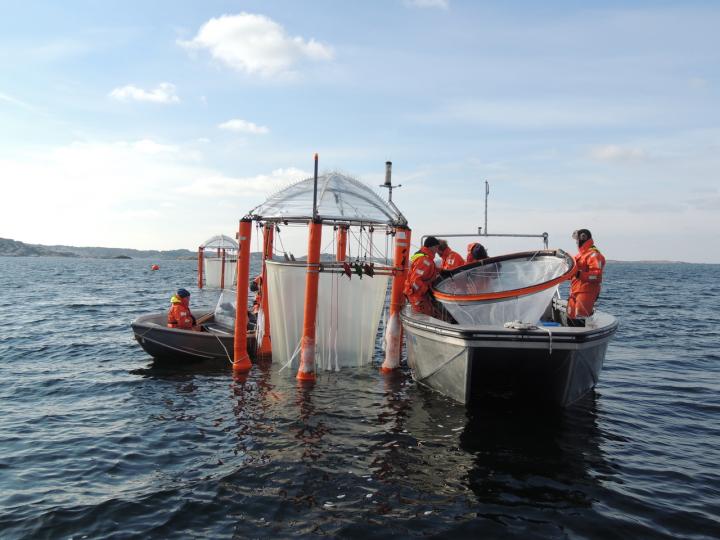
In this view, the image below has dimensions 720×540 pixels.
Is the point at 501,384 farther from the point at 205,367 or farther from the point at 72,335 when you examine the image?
the point at 72,335

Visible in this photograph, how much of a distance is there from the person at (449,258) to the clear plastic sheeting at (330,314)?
51.2 inches

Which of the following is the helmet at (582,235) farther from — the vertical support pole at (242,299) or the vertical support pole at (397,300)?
the vertical support pole at (242,299)

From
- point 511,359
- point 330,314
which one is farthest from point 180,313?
point 511,359

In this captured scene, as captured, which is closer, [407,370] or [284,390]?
[284,390]

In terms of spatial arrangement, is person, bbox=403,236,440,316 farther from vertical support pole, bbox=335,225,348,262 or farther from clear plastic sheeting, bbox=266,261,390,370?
vertical support pole, bbox=335,225,348,262

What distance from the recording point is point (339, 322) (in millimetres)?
11086

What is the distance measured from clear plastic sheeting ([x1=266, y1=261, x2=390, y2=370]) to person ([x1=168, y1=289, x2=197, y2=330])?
2.59 meters

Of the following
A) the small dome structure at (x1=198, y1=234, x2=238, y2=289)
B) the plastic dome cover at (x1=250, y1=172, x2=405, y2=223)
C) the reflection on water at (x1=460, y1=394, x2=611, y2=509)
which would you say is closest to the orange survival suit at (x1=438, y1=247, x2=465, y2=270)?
the plastic dome cover at (x1=250, y1=172, x2=405, y2=223)

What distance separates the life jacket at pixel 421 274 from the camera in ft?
33.8

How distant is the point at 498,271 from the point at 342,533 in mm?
6128

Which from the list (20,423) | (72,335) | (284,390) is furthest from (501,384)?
(72,335)

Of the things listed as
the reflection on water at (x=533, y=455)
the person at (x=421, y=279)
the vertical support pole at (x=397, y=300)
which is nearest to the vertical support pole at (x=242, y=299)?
the vertical support pole at (x=397, y=300)

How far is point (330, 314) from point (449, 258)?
285cm

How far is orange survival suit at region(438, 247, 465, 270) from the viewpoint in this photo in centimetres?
1100
